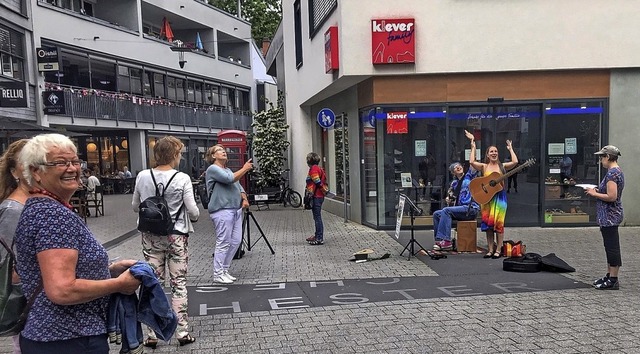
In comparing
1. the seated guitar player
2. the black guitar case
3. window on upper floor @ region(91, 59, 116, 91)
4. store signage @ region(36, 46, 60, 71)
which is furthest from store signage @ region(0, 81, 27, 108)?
the black guitar case

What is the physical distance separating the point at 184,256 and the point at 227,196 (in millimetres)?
1881

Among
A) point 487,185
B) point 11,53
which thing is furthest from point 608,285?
point 11,53

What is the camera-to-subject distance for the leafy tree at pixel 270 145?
721 inches

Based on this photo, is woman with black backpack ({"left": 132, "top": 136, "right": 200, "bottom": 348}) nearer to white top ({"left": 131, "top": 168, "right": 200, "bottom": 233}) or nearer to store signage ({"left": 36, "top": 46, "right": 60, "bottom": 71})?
white top ({"left": 131, "top": 168, "right": 200, "bottom": 233})

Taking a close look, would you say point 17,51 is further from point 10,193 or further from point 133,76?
point 10,193

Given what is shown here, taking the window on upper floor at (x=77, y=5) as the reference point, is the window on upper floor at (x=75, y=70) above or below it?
below

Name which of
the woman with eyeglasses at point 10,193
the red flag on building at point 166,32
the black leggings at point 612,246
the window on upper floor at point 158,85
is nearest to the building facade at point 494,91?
the black leggings at point 612,246

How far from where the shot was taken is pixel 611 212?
5.95m

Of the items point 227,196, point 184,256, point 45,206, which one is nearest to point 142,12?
point 227,196

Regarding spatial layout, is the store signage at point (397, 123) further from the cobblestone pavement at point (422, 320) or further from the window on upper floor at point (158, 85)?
the window on upper floor at point (158, 85)

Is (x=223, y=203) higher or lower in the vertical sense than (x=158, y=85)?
lower

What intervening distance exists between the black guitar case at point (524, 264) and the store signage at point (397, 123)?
4.17 m

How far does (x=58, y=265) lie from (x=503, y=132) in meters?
10.1

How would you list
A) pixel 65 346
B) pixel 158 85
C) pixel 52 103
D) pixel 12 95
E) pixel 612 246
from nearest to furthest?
pixel 65 346, pixel 612 246, pixel 12 95, pixel 52 103, pixel 158 85
